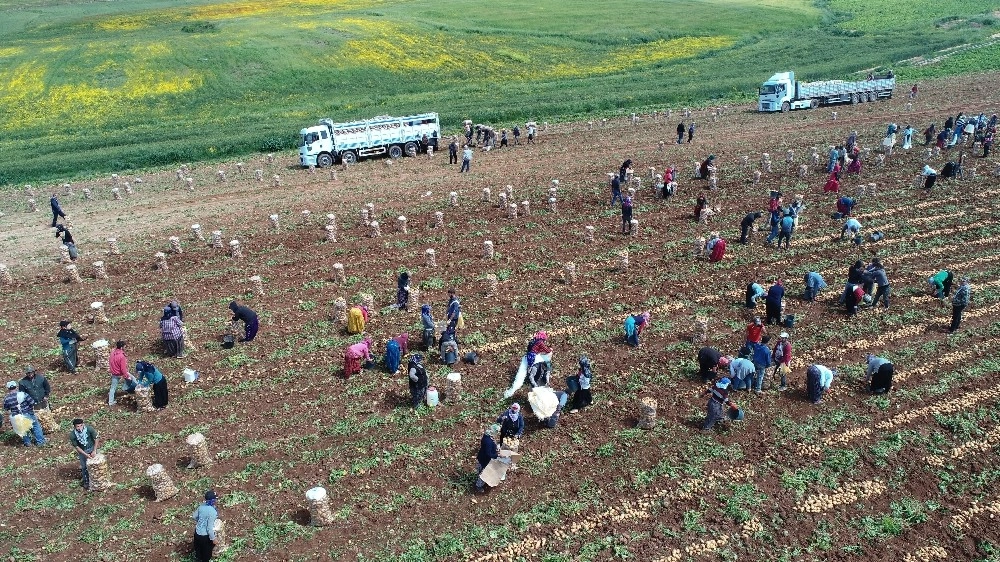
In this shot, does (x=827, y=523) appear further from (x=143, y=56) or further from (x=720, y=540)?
(x=143, y=56)

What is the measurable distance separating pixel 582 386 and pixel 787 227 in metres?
11.5

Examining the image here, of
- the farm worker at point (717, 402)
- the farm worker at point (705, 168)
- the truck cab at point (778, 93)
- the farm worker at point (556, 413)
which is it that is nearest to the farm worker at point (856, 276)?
the farm worker at point (717, 402)

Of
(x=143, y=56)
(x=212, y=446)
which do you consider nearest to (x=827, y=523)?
(x=212, y=446)

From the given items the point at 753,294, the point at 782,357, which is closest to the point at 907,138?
the point at 753,294

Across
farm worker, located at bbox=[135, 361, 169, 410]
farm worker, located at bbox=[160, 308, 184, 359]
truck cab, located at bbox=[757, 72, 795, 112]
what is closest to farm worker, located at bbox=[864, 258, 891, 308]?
farm worker, located at bbox=[135, 361, 169, 410]

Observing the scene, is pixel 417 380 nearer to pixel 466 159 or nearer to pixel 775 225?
pixel 775 225

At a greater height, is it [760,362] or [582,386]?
[760,362]

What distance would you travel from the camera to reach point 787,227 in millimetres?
23219

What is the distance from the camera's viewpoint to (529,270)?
2306 centimetres

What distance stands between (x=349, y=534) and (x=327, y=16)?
271 feet

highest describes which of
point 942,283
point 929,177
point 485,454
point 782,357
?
point 929,177

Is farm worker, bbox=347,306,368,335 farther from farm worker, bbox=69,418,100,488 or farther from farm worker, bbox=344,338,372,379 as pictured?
farm worker, bbox=69,418,100,488

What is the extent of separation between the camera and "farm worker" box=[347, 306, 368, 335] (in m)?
19.0

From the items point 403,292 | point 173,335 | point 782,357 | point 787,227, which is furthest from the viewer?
point 787,227
